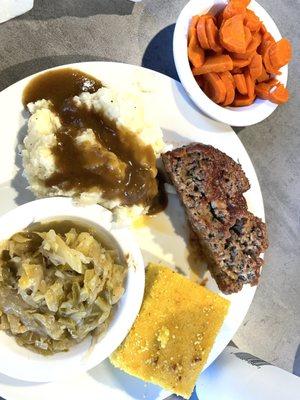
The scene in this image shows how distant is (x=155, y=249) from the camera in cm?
277

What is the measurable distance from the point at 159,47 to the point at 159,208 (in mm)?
867

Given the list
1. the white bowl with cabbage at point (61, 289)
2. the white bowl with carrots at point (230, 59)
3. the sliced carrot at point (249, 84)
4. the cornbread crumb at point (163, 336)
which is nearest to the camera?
the white bowl with cabbage at point (61, 289)

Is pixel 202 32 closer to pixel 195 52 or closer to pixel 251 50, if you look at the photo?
pixel 195 52

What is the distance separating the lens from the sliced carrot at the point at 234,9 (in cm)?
271

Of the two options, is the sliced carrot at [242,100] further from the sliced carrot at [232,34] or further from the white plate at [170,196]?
the sliced carrot at [232,34]

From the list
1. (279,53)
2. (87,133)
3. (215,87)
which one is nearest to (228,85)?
(215,87)

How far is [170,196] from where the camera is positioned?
9.21 ft

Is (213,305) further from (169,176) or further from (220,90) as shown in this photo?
(220,90)

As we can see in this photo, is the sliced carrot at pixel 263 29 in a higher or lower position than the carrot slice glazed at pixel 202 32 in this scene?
lower

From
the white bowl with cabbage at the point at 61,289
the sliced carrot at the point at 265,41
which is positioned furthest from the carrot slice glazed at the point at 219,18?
the white bowl with cabbage at the point at 61,289

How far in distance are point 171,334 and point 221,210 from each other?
1.96 ft

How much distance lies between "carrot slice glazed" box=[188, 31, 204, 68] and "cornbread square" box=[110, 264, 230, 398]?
98 cm

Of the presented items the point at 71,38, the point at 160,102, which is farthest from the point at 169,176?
the point at 71,38

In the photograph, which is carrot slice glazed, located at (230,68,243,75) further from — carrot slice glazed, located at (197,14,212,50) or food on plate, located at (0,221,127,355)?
food on plate, located at (0,221,127,355)
